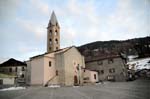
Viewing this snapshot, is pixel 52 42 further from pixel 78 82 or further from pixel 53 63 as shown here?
pixel 78 82

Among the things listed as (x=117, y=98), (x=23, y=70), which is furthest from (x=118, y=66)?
(x=117, y=98)

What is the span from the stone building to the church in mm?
772

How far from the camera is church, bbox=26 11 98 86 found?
49.0 feet

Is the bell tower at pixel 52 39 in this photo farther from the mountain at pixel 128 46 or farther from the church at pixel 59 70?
the mountain at pixel 128 46

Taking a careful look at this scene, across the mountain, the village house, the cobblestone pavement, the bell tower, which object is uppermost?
the bell tower

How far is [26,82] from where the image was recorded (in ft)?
49.5

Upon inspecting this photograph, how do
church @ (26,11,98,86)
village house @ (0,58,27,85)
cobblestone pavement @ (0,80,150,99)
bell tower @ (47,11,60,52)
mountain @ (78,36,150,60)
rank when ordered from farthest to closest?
bell tower @ (47,11,60,52) → church @ (26,11,98,86) → village house @ (0,58,27,85) → mountain @ (78,36,150,60) → cobblestone pavement @ (0,80,150,99)

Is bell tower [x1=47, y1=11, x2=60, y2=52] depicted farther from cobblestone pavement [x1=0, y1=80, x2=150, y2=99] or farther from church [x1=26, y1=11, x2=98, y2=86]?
cobblestone pavement [x1=0, y1=80, x2=150, y2=99]

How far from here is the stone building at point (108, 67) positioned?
51.9 feet

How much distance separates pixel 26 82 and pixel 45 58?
89.6 inches

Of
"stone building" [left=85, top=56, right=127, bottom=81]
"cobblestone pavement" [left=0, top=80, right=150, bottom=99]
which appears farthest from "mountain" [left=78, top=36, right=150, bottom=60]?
"stone building" [left=85, top=56, right=127, bottom=81]

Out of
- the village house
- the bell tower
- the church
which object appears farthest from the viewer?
the bell tower

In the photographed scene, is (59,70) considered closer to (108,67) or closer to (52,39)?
(108,67)

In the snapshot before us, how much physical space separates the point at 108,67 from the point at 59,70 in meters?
4.34
